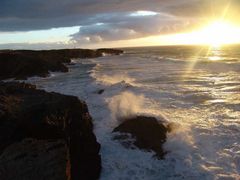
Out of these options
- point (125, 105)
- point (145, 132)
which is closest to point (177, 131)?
point (145, 132)

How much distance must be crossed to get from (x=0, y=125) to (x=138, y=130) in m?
5.35

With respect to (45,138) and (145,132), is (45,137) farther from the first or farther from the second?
(145,132)

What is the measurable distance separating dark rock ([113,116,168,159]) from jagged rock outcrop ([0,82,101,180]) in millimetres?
2125

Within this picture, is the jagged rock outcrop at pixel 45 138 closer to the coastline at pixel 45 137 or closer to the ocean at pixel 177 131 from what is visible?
the coastline at pixel 45 137

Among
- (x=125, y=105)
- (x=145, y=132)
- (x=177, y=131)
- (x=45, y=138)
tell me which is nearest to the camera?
(x=45, y=138)

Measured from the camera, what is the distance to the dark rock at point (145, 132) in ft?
42.5

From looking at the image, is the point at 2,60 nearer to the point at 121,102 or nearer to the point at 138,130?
the point at 121,102

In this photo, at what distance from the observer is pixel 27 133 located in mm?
10086

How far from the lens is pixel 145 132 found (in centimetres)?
1363

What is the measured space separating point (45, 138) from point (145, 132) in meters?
4.61

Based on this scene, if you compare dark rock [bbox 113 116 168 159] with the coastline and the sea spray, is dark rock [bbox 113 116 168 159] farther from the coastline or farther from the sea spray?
the coastline

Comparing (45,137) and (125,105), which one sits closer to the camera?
(45,137)

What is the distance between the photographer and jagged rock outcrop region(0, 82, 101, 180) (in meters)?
8.40

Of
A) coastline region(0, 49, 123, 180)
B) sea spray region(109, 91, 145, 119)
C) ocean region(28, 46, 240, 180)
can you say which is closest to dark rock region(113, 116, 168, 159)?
ocean region(28, 46, 240, 180)
